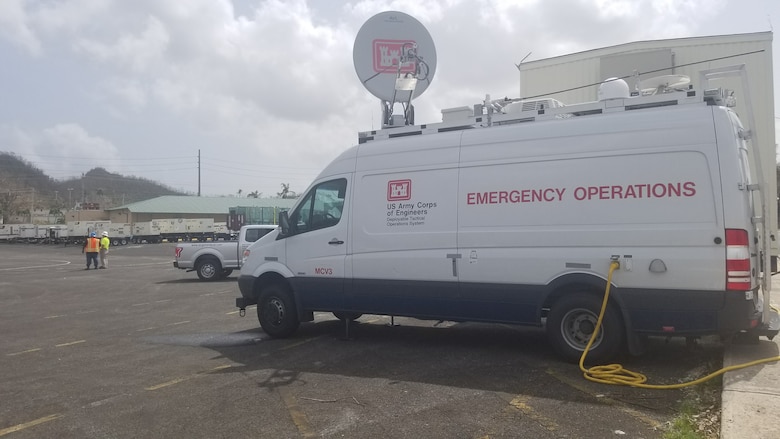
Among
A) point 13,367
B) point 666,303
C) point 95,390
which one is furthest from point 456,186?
point 13,367

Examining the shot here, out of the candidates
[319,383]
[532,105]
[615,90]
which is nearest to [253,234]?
[532,105]

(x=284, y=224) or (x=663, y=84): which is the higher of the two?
(x=663, y=84)

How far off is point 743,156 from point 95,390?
717cm

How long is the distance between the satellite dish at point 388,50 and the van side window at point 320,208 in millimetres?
2604

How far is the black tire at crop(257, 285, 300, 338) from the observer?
8.86 m

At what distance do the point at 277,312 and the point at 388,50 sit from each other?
4937 millimetres

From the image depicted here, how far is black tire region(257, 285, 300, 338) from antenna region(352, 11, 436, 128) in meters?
3.77

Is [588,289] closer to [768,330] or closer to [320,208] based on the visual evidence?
[768,330]

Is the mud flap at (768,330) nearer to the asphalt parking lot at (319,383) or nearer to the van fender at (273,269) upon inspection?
the asphalt parking lot at (319,383)

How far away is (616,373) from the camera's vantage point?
20.1ft

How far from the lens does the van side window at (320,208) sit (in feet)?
28.2

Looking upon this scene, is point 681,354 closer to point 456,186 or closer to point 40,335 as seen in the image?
point 456,186

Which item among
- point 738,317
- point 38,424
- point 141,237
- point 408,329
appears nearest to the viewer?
point 38,424

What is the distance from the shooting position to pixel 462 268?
7441 mm
